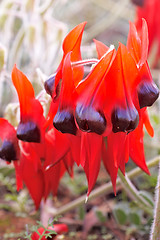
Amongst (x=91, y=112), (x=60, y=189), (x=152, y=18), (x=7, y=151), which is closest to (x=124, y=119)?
(x=91, y=112)

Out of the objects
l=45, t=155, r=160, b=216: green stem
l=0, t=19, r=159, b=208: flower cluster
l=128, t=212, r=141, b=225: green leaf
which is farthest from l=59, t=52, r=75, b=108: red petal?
l=128, t=212, r=141, b=225: green leaf

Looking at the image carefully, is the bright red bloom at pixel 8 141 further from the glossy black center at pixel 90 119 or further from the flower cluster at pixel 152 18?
the flower cluster at pixel 152 18

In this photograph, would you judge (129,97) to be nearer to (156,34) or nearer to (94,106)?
(94,106)

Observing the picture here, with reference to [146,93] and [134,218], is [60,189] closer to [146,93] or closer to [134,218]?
[134,218]

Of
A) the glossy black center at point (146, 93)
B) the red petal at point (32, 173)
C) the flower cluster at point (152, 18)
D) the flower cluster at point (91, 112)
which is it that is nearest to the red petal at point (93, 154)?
the flower cluster at point (91, 112)

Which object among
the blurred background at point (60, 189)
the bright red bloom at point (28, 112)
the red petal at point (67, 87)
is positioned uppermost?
the red petal at point (67, 87)

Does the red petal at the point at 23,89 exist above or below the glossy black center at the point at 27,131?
above
